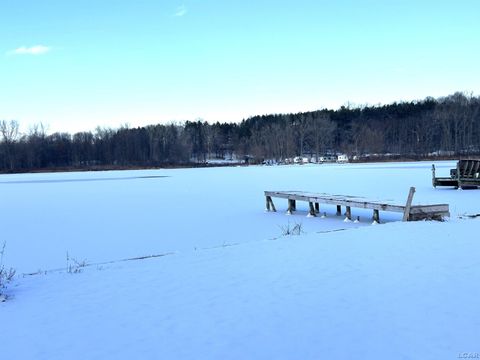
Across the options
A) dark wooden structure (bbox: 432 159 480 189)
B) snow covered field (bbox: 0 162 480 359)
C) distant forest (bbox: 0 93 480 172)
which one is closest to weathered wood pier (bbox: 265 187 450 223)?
snow covered field (bbox: 0 162 480 359)

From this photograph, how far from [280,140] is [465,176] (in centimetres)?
7891

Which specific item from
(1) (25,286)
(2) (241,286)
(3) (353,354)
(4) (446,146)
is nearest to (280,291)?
(2) (241,286)

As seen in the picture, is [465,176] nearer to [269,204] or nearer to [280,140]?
[269,204]

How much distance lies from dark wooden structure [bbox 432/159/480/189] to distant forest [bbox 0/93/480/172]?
61935 mm

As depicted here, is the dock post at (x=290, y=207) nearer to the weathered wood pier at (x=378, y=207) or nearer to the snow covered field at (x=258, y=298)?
the weathered wood pier at (x=378, y=207)

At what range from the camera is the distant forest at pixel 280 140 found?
90125mm

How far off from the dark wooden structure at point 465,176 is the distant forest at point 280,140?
2438 inches

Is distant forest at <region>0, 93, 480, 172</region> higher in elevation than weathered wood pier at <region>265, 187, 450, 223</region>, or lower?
higher

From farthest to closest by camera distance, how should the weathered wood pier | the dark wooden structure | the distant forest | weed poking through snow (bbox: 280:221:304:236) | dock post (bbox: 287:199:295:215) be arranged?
1. the distant forest
2. the dark wooden structure
3. dock post (bbox: 287:199:295:215)
4. the weathered wood pier
5. weed poking through snow (bbox: 280:221:304:236)

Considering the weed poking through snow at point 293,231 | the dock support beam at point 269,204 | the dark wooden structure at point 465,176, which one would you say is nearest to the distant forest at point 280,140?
the dark wooden structure at point 465,176

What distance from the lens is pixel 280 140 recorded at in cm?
10038

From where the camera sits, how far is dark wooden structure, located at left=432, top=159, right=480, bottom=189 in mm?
21484

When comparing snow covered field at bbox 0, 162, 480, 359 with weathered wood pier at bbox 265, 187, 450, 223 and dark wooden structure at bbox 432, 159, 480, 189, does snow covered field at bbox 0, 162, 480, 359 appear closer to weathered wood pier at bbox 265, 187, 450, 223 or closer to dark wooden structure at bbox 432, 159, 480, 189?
weathered wood pier at bbox 265, 187, 450, 223

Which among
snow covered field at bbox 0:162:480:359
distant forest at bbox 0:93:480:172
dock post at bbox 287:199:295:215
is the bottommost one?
dock post at bbox 287:199:295:215
